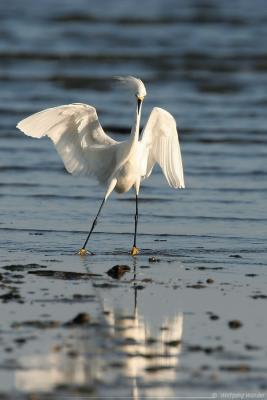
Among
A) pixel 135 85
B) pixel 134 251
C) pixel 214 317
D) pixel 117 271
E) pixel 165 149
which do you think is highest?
pixel 135 85

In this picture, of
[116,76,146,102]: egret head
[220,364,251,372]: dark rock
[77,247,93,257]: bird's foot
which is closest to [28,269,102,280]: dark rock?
[77,247,93,257]: bird's foot

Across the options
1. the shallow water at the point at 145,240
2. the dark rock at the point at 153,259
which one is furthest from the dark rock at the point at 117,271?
the dark rock at the point at 153,259

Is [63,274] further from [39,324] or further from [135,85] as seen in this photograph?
[135,85]

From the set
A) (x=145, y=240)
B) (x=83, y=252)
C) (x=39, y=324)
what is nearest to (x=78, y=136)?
(x=145, y=240)

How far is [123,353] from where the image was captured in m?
7.00

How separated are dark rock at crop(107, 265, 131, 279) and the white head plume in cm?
193

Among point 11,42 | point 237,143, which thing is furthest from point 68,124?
point 11,42

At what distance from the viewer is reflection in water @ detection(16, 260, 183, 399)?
6504 mm

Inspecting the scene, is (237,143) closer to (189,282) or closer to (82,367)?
(189,282)

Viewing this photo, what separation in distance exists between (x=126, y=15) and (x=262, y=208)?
2292 cm

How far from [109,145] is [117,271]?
7.12ft

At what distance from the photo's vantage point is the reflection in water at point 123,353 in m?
6.50

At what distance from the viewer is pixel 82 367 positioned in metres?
6.69

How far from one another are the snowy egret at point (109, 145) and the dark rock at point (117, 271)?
995 millimetres
